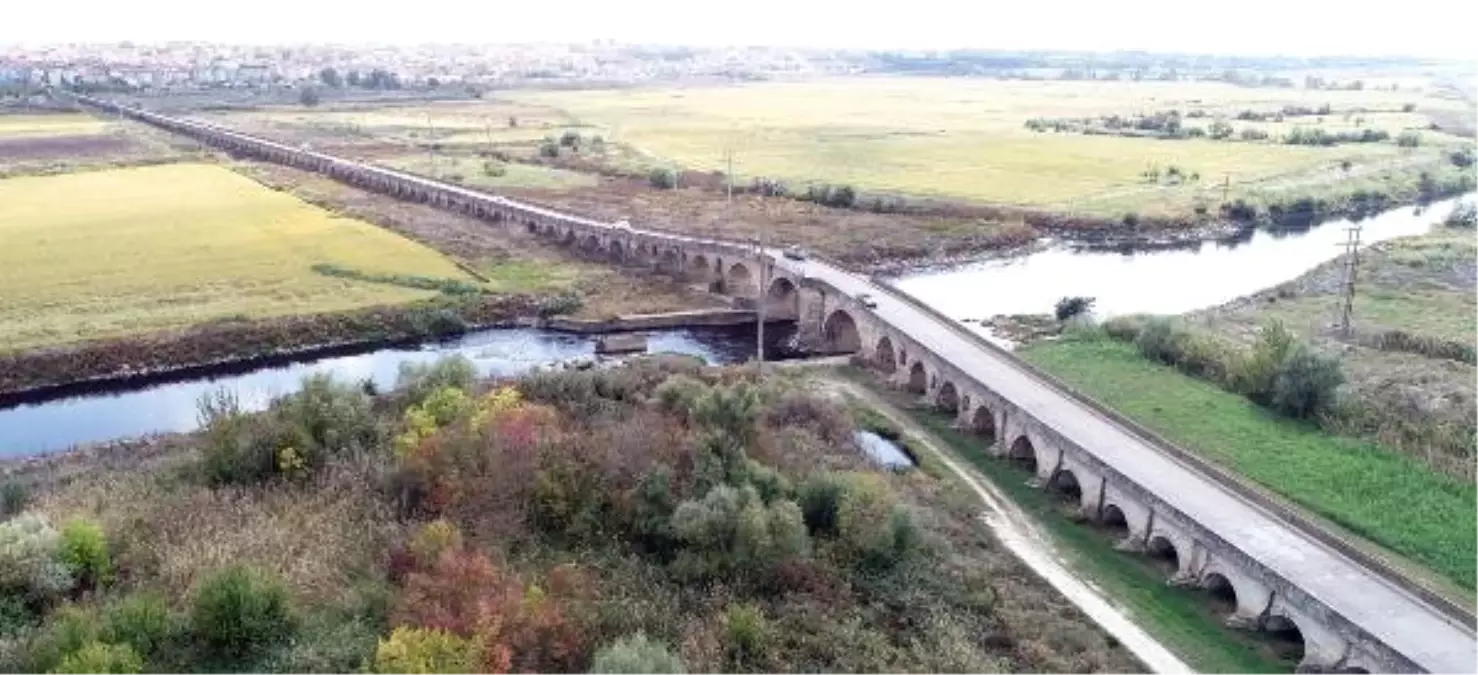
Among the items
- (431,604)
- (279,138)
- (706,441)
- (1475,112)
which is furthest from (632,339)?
(1475,112)

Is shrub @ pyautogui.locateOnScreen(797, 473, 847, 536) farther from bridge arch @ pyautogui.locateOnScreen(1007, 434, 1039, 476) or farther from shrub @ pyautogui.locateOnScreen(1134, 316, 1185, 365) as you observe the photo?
shrub @ pyautogui.locateOnScreen(1134, 316, 1185, 365)

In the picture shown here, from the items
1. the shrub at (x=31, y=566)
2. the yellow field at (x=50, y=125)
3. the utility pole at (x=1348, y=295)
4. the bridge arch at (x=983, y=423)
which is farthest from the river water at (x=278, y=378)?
the yellow field at (x=50, y=125)

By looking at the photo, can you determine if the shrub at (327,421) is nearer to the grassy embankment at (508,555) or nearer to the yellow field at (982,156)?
the grassy embankment at (508,555)

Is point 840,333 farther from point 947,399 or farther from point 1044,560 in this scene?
point 1044,560

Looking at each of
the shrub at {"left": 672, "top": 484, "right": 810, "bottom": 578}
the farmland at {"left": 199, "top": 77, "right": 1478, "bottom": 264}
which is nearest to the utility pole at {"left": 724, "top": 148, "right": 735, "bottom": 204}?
the farmland at {"left": 199, "top": 77, "right": 1478, "bottom": 264}

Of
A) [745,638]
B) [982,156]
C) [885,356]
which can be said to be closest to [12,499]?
[745,638]

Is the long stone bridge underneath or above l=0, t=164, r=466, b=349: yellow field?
underneath

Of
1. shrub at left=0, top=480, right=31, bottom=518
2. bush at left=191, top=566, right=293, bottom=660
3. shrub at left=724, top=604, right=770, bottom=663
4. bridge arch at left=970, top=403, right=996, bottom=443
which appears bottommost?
bridge arch at left=970, top=403, right=996, bottom=443
